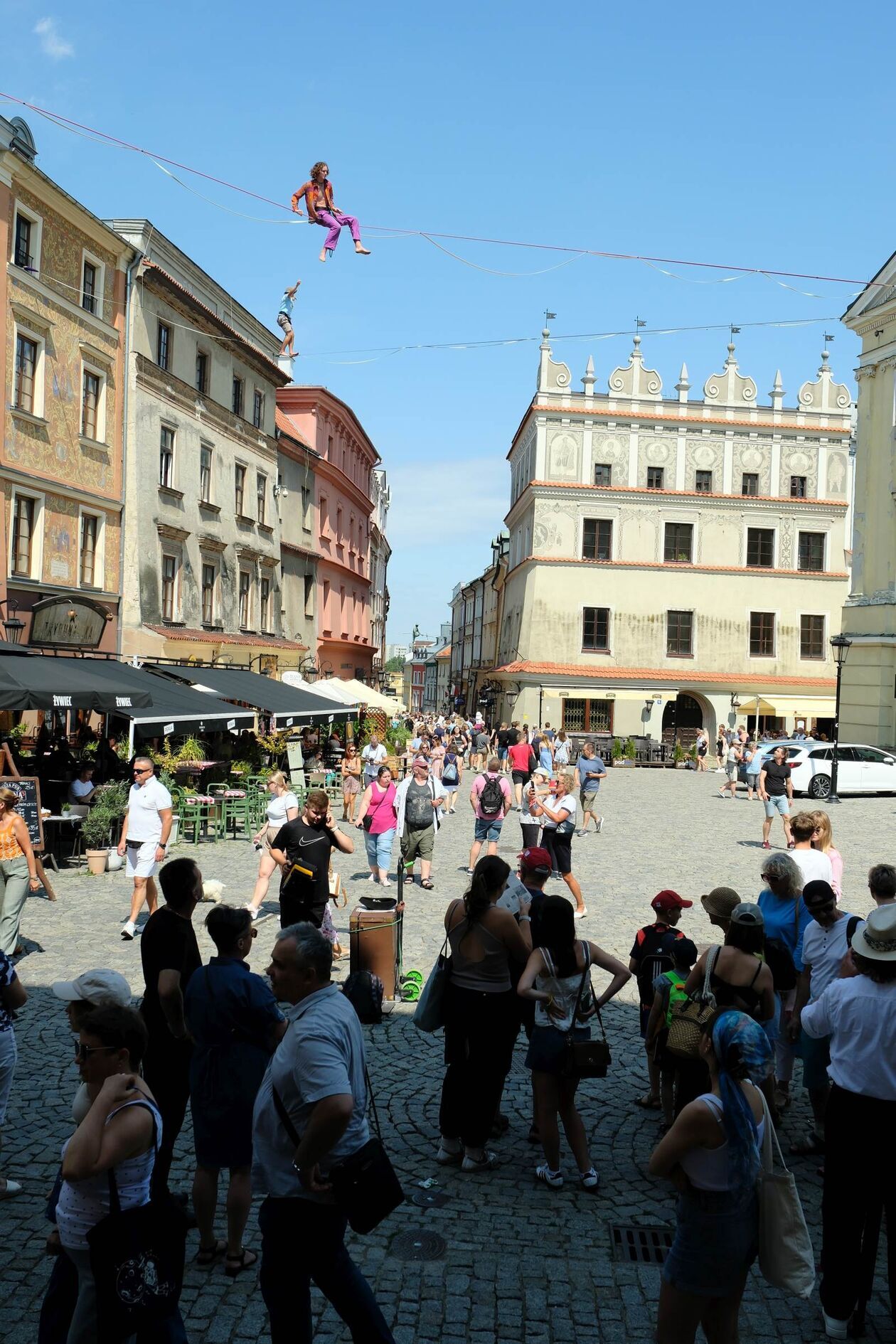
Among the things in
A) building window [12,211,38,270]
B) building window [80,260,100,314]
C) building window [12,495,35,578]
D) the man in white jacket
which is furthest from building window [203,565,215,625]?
the man in white jacket

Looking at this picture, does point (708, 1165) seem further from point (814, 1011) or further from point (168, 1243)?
point (168, 1243)

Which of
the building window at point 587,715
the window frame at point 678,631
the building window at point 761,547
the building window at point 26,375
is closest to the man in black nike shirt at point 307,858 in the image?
the building window at point 26,375

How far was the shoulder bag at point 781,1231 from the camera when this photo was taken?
11.7 feet

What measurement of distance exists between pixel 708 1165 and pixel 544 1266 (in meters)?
1.71

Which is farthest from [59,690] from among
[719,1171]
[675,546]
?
[675,546]

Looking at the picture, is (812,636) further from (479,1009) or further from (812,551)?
(479,1009)

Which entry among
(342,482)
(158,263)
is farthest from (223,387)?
(342,482)

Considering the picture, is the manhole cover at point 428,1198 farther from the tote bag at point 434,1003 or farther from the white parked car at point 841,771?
the white parked car at point 841,771

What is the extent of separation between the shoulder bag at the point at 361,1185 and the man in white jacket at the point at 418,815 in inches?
371

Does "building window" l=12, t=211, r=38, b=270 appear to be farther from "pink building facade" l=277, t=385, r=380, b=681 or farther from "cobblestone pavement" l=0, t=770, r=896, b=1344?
"pink building facade" l=277, t=385, r=380, b=681

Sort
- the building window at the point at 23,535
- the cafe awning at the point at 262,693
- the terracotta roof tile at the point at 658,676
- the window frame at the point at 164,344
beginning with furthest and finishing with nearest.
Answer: the terracotta roof tile at the point at 658,676, the window frame at the point at 164,344, the cafe awning at the point at 262,693, the building window at the point at 23,535

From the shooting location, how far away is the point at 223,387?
29.7 metres

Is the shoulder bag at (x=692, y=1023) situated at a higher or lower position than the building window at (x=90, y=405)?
lower

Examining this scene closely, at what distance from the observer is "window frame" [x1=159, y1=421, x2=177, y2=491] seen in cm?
2533
